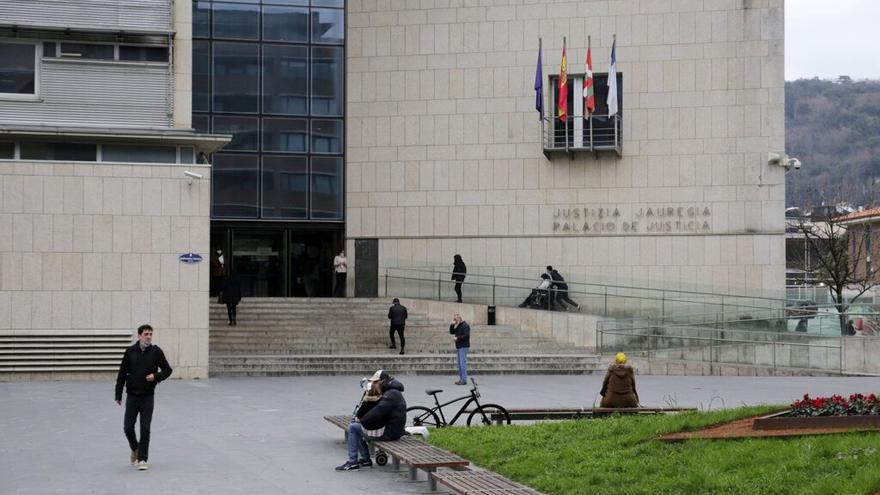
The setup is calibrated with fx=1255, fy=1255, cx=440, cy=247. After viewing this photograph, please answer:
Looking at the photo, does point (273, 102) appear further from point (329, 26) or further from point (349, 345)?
point (349, 345)

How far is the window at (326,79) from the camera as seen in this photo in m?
40.3

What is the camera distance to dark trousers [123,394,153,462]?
14719 millimetres

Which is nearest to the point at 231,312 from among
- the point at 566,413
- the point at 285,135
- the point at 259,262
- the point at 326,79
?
the point at 259,262

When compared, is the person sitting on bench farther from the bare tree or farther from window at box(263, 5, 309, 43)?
window at box(263, 5, 309, 43)

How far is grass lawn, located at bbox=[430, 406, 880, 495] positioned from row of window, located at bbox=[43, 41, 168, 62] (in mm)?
17788

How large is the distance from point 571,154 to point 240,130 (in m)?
10.5

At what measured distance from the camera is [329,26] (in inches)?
1591

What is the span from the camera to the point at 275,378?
29.6 metres

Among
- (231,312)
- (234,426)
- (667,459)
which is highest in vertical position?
→ (231,312)

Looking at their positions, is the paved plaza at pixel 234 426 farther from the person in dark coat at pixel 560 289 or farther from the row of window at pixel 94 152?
the person in dark coat at pixel 560 289

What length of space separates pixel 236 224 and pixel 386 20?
Result: 8.13 metres

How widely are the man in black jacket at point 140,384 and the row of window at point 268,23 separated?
26.2 m

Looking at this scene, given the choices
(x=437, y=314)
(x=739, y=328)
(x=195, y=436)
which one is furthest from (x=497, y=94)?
(x=195, y=436)

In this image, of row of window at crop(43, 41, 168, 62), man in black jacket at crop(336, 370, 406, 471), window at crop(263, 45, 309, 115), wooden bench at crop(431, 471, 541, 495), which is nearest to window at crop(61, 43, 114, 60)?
row of window at crop(43, 41, 168, 62)
